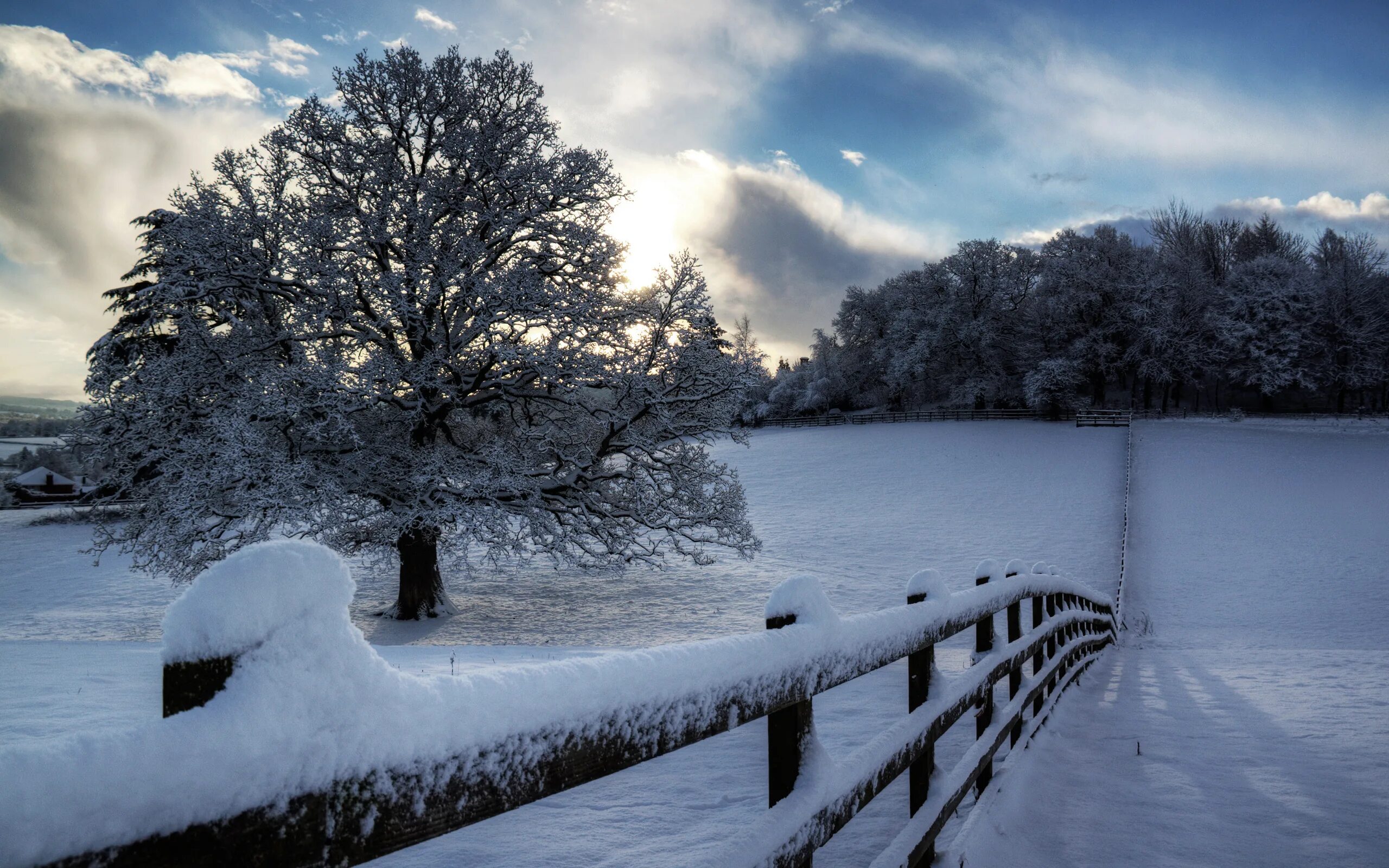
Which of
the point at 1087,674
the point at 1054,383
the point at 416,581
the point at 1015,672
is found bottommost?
the point at 416,581

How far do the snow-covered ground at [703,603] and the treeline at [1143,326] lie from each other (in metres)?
7.37

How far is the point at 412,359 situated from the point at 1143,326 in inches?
1843

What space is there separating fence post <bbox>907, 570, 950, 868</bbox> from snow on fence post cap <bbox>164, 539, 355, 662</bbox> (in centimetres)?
242

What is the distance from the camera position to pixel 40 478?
44.2 meters

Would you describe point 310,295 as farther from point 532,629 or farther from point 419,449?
point 532,629

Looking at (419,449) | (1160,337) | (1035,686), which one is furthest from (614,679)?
(1160,337)

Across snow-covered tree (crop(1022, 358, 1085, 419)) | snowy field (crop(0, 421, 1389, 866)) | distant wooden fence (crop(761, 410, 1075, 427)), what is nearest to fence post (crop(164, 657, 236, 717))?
snowy field (crop(0, 421, 1389, 866))

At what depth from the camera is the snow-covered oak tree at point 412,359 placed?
11805 millimetres

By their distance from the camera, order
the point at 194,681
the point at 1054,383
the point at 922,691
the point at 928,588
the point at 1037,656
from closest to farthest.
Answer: the point at 194,681
the point at 922,691
the point at 928,588
the point at 1037,656
the point at 1054,383

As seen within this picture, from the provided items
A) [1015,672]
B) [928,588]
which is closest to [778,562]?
[1015,672]

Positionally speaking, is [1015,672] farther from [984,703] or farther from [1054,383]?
[1054,383]

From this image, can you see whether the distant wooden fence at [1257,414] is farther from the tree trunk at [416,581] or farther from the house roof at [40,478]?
the house roof at [40,478]

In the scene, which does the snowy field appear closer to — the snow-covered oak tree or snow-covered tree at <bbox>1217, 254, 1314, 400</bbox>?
the snow-covered oak tree

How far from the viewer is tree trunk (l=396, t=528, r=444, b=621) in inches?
562
